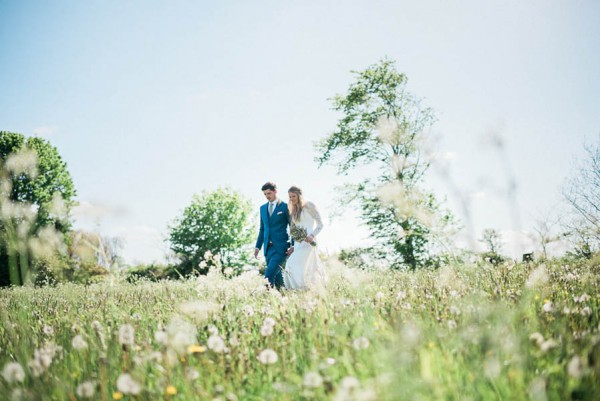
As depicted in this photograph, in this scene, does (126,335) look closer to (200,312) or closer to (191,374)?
(191,374)

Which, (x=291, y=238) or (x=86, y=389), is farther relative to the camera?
(x=291, y=238)

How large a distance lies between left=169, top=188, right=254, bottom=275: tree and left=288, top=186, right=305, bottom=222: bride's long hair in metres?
26.2

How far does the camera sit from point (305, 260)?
6.95 meters

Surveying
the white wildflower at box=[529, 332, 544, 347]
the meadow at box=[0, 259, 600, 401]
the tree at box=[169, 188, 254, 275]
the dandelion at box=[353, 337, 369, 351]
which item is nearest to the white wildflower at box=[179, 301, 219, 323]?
the meadow at box=[0, 259, 600, 401]

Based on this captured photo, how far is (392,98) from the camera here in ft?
69.4

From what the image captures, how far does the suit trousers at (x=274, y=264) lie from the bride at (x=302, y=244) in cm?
20

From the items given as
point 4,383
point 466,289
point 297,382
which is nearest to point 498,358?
point 297,382

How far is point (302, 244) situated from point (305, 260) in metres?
0.36

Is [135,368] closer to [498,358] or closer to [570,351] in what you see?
[498,358]

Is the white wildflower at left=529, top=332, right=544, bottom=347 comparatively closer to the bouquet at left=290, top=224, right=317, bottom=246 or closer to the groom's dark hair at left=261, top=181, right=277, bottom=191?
the bouquet at left=290, top=224, right=317, bottom=246

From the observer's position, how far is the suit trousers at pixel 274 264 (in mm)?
7031

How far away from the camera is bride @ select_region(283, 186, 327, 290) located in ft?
22.5

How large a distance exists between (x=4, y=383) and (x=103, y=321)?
55.1 inches

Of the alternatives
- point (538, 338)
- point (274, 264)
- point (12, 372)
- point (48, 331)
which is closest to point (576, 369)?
point (538, 338)
